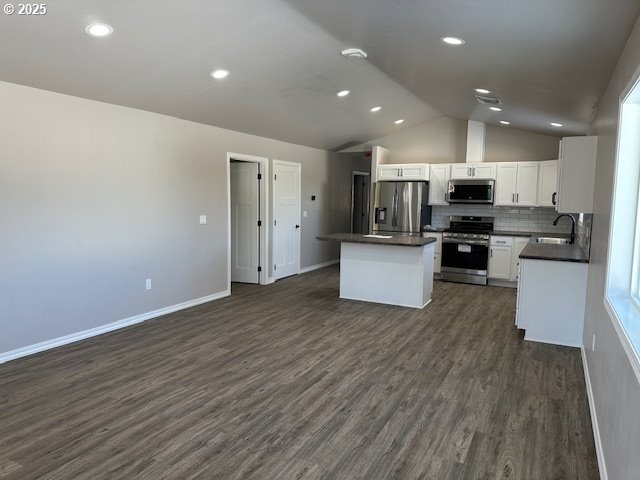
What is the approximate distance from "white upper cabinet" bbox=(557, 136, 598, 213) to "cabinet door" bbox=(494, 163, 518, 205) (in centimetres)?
316

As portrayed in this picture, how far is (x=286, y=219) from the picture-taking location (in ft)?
24.7

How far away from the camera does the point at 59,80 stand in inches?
147

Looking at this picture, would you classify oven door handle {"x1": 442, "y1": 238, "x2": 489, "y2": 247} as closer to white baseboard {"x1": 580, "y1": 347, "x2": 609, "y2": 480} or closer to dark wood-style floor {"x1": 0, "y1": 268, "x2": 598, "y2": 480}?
dark wood-style floor {"x1": 0, "y1": 268, "x2": 598, "y2": 480}

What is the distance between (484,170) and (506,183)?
0.42 m

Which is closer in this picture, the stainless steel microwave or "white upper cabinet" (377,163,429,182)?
the stainless steel microwave

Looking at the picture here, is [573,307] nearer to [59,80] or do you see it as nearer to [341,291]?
[341,291]

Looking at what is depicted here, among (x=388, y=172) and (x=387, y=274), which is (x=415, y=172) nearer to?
(x=388, y=172)

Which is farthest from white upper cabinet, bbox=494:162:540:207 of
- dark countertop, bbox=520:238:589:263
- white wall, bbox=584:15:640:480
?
white wall, bbox=584:15:640:480

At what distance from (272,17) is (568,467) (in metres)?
3.65

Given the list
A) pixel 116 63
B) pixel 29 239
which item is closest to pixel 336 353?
pixel 29 239

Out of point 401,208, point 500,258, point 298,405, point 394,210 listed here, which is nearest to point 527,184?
point 500,258

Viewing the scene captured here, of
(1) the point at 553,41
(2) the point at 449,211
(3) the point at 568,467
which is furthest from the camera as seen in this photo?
(2) the point at 449,211

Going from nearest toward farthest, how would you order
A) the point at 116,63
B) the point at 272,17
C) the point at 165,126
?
the point at 272,17, the point at 116,63, the point at 165,126

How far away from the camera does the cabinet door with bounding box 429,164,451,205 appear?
25.4 ft
